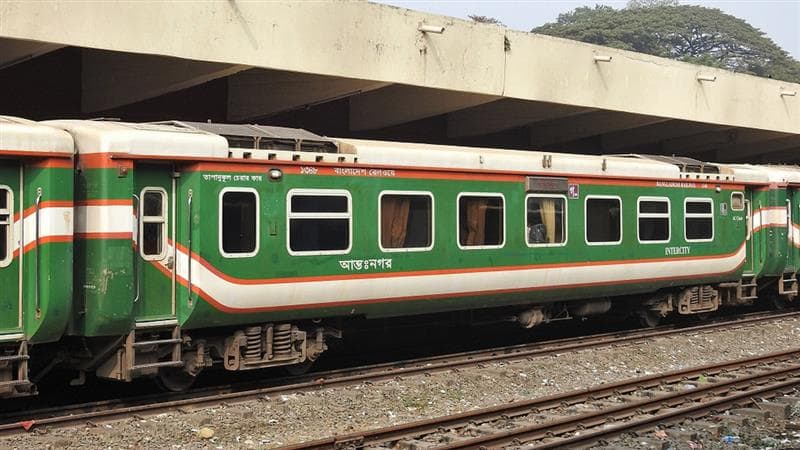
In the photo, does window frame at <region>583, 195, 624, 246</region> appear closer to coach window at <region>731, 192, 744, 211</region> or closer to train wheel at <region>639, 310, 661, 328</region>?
train wheel at <region>639, 310, 661, 328</region>

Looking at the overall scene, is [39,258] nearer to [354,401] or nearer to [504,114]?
[354,401]

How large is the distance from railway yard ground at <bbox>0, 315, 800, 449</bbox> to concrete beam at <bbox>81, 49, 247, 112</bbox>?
575 centimetres

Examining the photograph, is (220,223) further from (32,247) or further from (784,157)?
(784,157)

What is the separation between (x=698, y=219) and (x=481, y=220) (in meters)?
6.08

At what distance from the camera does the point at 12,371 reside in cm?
1014

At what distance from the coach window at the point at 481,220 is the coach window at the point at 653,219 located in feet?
11.7

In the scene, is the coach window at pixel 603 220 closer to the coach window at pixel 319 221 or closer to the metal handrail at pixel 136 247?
the coach window at pixel 319 221

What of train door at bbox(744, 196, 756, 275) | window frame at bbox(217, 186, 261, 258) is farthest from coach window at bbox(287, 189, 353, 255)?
train door at bbox(744, 196, 756, 275)

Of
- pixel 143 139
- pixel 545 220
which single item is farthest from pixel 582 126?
pixel 143 139

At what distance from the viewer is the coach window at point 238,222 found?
1141 centimetres

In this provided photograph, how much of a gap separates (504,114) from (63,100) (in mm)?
10548

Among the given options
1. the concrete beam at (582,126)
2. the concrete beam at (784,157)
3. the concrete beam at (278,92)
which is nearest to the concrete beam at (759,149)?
the concrete beam at (784,157)

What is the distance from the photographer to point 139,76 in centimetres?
1555

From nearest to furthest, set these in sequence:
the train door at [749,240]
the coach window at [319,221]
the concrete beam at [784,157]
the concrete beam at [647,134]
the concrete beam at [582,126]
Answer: the coach window at [319,221], the train door at [749,240], the concrete beam at [582,126], the concrete beam at [647,134], the concrete beam at [784,157]
